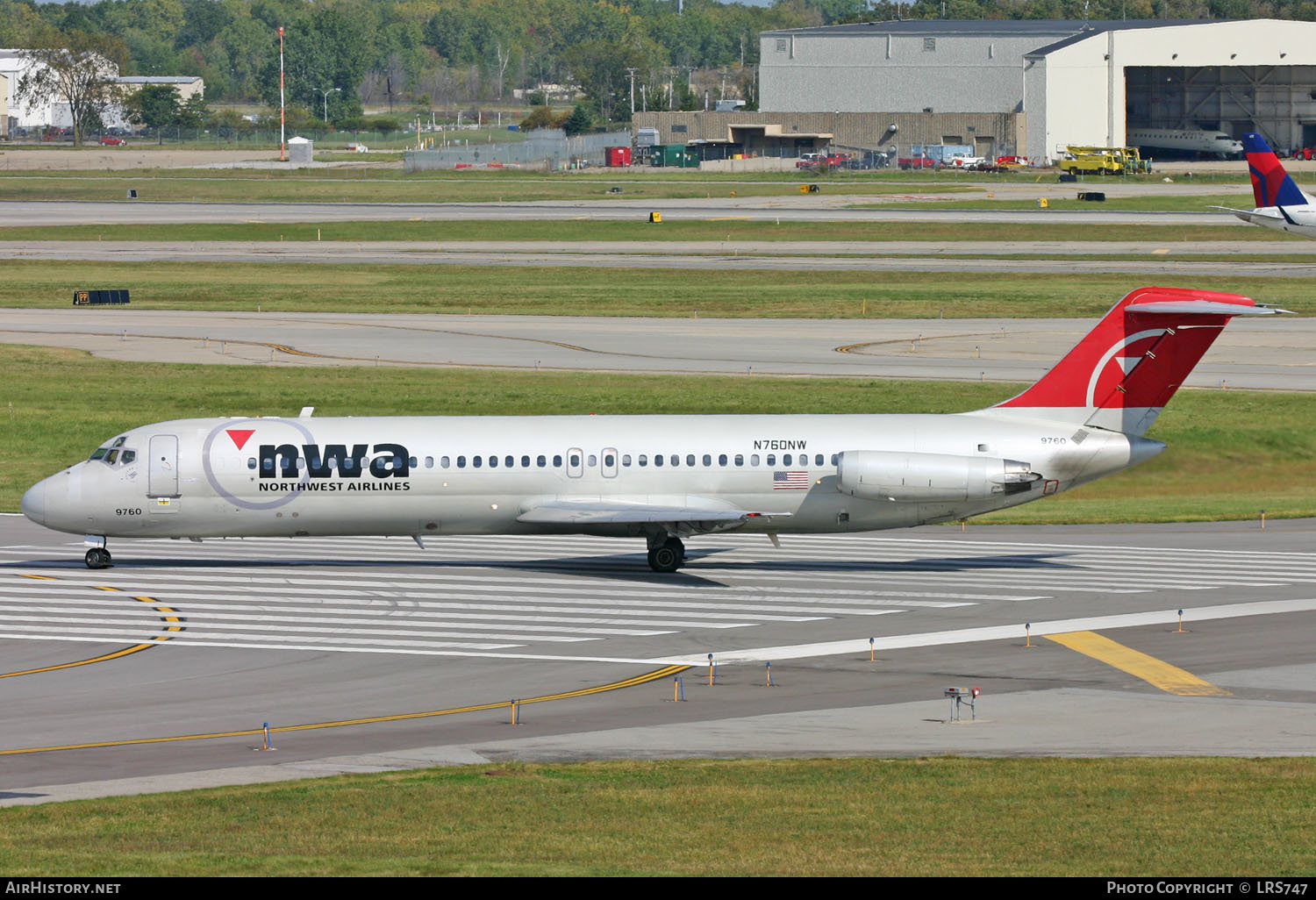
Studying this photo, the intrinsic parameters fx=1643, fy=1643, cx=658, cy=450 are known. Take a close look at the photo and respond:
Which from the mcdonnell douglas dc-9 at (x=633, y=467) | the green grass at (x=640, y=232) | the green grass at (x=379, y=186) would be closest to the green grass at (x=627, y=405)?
the mcdonnell douglas dc-9 at (x=633, y=467)

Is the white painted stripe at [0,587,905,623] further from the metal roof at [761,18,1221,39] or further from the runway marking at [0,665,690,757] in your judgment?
the metal roof at [761,18,1221,39]

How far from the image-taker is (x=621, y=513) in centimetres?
3788

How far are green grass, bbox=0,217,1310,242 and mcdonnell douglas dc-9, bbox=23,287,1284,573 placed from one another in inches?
3072

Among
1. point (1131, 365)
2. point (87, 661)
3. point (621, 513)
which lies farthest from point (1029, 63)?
point (87, 661)

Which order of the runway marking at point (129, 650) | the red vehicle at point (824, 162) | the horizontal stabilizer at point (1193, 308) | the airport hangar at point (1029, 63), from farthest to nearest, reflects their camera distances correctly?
1. the red vehicle at point (824, 162)
2. the airport hangar at point (1029, 63)
3. the horizontal stabilizer at point (1193, 308)
4. the runway marking at point (129, 650)

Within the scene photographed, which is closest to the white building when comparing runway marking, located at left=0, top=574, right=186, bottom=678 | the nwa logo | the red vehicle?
the red vehicle

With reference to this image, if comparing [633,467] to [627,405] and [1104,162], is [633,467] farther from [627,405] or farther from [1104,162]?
[1104,162]

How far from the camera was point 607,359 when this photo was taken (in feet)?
232

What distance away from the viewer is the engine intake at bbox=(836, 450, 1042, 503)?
1474 inches

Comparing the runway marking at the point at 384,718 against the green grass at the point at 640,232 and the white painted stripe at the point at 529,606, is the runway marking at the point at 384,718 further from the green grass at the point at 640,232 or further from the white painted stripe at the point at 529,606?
the green grass at the point at 640,232

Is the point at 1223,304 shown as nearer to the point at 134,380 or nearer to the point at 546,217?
the point at 134,380

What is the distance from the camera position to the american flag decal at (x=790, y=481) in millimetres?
38219

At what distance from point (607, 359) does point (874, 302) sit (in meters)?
22.2

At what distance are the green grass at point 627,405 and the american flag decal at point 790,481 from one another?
11997 mm
